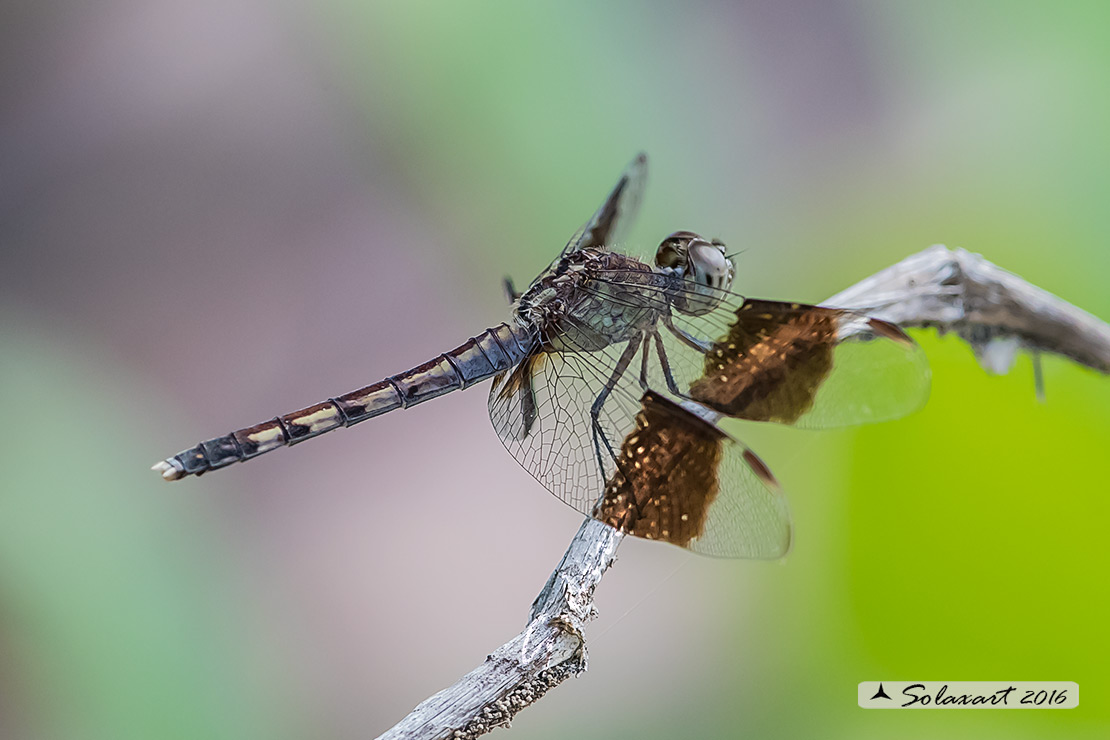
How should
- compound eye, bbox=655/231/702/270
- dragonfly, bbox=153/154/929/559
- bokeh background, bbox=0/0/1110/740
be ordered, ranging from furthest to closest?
1. bokeh background, bbox=0/0/1110/740
2. compound eye, bbox=655/231/702/270
3. dragonfly, bbox=153/154/929/559

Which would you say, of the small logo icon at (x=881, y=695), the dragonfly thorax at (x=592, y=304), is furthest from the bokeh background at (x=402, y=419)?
the dragonfly thorax at (x=592, y=304)

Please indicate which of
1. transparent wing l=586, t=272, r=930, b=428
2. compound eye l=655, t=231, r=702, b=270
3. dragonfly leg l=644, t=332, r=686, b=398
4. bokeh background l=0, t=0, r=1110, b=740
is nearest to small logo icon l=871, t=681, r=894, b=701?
bokeh background l=0, t=0, r=1110, b=740

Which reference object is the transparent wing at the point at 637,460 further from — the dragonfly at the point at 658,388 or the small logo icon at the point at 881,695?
the small logo icon at the point at 881,695

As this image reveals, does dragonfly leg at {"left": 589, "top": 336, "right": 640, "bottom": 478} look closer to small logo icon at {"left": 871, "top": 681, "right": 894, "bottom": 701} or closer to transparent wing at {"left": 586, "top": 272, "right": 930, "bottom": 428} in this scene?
transparent wing at {"left": 586, "top": 272, "right": 930, "bottom": 428}

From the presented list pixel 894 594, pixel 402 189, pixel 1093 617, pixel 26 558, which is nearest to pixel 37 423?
pixel 26 558

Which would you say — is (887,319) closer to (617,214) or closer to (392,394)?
(617,214)

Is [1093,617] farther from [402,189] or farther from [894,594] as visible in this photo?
[402,189]
